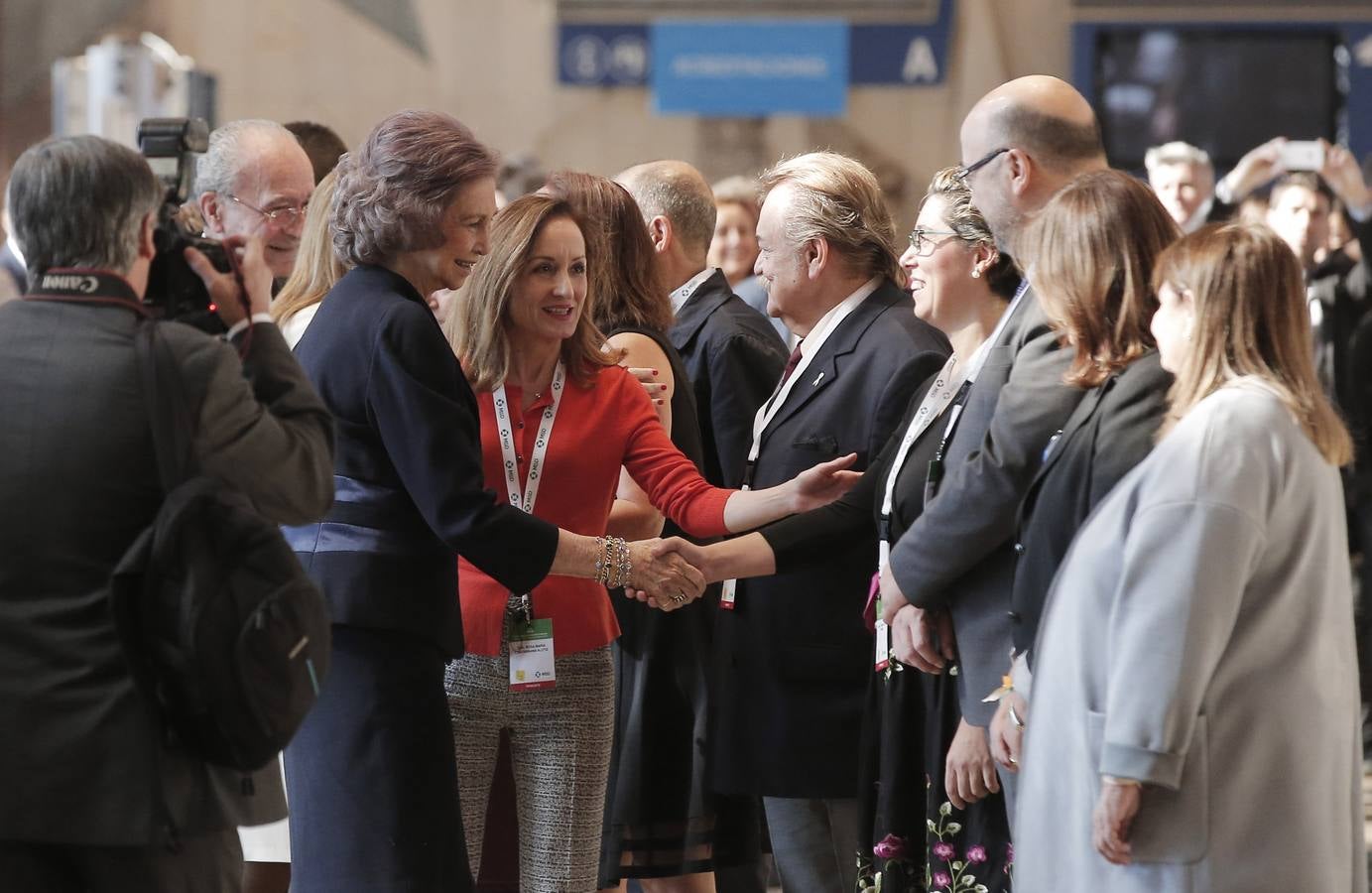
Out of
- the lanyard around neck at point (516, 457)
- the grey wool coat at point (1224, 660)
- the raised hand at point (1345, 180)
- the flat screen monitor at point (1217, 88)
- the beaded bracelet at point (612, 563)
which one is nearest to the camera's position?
the grey wool coat at point (1224, 660)

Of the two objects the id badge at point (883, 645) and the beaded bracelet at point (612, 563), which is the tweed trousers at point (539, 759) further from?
the id badge at point (883, 645)

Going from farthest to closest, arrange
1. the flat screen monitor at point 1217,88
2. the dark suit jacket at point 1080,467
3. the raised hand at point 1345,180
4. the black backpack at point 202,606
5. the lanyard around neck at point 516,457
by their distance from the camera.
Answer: the flat screen monitor at point 1217,88 < the raised hand at point 1345,180 < the lanyard around neck at point 516,457 < the dark suit jacket at point 1080,467 < the black backpack at point 202,606

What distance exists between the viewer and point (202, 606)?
2.04m

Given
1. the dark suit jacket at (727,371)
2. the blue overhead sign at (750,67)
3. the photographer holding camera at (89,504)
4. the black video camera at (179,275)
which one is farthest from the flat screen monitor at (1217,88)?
the photographer holding camera at (89,504)

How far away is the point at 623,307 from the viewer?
352 cm

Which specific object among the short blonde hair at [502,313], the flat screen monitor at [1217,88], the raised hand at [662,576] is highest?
the flat screen monitor at [1217,88]

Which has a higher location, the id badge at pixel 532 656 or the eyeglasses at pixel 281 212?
the eyeglasses at pixel 281 212

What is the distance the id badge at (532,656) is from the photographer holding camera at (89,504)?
2.53 feet

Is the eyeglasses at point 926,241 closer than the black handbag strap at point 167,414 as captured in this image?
No

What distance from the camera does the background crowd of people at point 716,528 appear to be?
6.90 ft

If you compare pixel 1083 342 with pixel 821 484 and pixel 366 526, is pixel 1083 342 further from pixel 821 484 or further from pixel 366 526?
pixel 366 526

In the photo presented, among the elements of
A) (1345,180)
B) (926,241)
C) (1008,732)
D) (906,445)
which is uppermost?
(1345,180)

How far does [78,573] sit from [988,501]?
1.32 meters

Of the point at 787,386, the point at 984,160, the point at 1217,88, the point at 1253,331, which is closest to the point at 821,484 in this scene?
the point at 787,386
